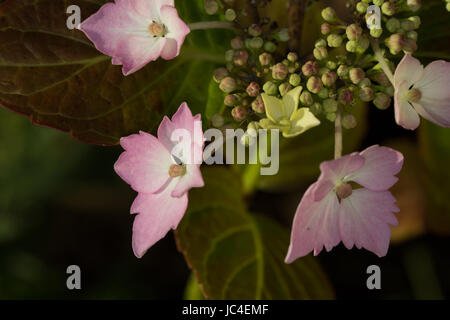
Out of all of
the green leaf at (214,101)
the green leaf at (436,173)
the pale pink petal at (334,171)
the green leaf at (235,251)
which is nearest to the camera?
the pale pink petal at (334,171)

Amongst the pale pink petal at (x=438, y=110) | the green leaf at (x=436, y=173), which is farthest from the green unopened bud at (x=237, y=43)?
the green leaf at (x=436, y=173)

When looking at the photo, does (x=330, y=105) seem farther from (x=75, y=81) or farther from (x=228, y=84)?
(x=75, y=81)

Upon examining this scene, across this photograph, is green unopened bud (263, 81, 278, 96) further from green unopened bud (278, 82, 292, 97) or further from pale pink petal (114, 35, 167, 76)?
pale pink petal (114, 35, 167, 76)

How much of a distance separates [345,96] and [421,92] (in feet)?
0.43

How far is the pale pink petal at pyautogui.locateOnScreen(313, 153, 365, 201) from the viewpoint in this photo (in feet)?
2.45

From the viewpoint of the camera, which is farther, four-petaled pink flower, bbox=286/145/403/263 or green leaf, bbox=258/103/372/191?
green leaf, bbox=258/103/372/191

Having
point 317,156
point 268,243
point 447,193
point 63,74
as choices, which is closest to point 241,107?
point 63,74

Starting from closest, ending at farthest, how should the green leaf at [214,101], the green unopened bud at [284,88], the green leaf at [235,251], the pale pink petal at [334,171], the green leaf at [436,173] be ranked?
1. the pale pink petal at [334,171]
2. the green unopened bud at [284,88]
3. the green leaf at [214,101]
4. the green leaf at [235,251]
5. the green leaf at [436,173]

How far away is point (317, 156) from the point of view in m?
1.63

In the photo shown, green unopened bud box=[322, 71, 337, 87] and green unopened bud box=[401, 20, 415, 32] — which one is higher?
green unopened bud box=[401, 20, 415, 32]

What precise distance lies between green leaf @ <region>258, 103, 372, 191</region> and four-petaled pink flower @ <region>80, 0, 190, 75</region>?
0.76m

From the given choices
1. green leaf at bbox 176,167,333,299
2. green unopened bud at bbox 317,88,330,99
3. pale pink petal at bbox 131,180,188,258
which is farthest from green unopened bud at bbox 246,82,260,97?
green leaf at bbox 176,167,333,299

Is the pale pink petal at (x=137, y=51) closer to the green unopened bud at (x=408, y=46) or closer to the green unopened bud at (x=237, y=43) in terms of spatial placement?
the green unopened bud at (x=237, y=43)

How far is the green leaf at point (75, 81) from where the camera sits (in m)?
0.92
